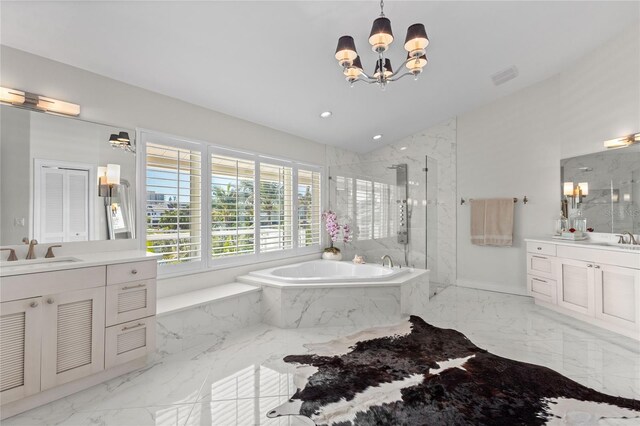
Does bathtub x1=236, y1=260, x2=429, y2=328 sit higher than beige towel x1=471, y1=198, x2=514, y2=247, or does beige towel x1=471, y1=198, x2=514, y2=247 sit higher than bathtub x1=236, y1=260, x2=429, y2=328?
beige towel x1=471, y1=198, x2=514, y2=247

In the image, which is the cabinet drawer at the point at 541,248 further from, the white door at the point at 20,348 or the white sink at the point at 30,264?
the white door at the point at 20,348

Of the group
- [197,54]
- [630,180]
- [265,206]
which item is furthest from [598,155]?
[197,54]

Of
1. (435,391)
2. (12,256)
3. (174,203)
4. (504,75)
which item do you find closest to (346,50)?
(174,203)

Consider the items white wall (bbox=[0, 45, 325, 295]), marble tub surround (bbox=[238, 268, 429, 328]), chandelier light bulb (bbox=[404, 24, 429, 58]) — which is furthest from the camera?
marble tub surround (bbox=[238, 268, 429, 328])

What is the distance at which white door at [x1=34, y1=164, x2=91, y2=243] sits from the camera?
2.31 m

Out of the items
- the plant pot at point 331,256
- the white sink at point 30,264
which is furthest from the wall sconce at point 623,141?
the white sink at point 30,264

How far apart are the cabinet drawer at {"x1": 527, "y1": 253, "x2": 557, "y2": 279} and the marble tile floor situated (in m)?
0.49

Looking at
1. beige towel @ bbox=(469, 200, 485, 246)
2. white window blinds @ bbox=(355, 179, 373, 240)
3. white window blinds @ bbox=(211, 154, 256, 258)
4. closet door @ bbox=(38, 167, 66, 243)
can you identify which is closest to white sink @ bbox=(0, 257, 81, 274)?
closet door @ bbox=(38, 167, 66, 243)

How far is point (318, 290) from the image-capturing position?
3.36 m

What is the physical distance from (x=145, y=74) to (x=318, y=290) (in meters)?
2.57

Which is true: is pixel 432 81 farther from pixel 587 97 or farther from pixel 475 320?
pixel 475 320

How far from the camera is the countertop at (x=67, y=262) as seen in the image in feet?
6.16

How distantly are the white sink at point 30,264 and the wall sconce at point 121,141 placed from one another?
1.01 m

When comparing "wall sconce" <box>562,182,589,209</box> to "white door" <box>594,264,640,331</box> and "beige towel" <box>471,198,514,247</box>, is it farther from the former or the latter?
"white door" <box>594,264,640,331</box>
